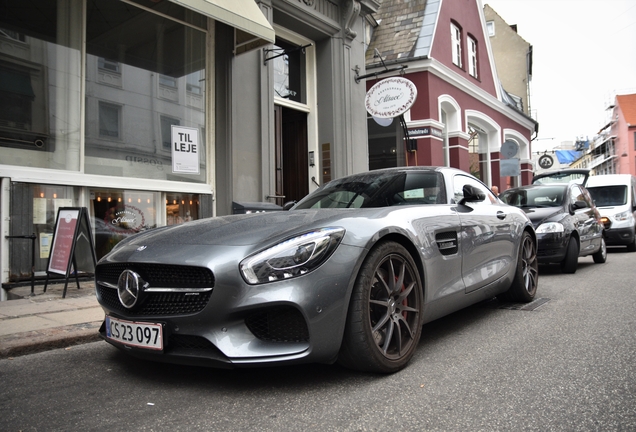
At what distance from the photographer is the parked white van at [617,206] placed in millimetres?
12102

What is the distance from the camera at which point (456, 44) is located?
19375mm

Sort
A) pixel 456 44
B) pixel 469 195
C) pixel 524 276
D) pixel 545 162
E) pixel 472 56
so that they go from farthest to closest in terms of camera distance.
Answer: pixel 545 162 → pixel 472 56 → pixel 456 44 → pixel 524 276 → pixel 469 195

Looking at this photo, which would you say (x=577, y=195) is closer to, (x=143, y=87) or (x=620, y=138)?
(x=143, y=87)

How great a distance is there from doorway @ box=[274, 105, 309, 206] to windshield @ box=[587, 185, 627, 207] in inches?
297

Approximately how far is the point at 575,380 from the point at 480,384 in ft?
1.75

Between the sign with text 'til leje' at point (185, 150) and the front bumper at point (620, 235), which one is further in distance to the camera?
the front bumper at point (620, 235)

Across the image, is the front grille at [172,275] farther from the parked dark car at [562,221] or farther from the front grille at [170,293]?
the parked dark car at [562,221]

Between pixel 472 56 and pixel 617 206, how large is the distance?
10621 millimetres

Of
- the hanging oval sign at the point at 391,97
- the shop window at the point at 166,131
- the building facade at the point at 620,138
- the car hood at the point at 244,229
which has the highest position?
the building facade at the point at 620,138

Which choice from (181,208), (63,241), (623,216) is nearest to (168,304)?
(63,241)

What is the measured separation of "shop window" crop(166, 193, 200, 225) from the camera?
841cm

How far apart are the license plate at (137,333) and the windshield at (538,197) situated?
23.8ft

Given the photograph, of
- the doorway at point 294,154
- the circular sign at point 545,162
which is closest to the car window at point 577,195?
the doorway at point 294,154

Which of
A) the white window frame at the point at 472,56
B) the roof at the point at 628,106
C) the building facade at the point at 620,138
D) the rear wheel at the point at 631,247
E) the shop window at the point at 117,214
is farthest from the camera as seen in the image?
the roof at the point at 628,106
